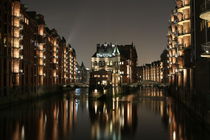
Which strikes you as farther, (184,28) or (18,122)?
(184,28)

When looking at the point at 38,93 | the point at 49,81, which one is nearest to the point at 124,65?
the point at 49,81

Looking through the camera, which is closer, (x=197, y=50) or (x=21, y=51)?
(x=197, y=50)

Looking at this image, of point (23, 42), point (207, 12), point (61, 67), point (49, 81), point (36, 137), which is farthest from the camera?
point (61, 67)

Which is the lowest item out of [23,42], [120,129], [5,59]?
[120,129]

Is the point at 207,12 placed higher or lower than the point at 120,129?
higher

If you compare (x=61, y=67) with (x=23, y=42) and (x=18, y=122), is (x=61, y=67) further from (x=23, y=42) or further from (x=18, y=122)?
(x=18, y=122)

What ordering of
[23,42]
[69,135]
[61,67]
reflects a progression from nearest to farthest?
[69,135] → [23,42] → [61,67]

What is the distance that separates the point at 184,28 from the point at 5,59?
139 ft

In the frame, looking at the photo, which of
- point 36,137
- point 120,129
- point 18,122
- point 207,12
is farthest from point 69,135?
point 207,12

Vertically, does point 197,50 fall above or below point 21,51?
below

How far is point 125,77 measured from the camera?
188 metres

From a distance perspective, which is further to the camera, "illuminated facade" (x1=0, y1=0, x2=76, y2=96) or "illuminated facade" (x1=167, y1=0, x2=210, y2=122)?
"illuminated facade" (x1=0, y1=0, x2=76, y2=96)

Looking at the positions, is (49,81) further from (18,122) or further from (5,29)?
(18,122)

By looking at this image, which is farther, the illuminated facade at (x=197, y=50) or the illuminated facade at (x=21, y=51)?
the illuminated facade at (x=21, y=51)
